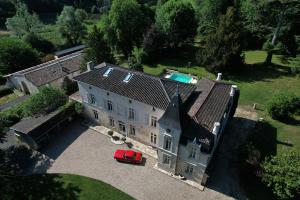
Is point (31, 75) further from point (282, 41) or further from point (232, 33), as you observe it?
point (282, 41)

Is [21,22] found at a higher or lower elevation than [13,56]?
higher

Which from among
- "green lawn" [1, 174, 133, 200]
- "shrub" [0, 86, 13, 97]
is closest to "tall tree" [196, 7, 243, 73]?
"green lawn" [1, 174, 133, 200]

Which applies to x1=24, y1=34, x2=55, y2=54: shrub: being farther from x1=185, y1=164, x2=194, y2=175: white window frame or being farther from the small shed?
x1=185, y1=164, x2=194, y2=175: white window frame

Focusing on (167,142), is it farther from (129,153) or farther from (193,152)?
(129,153)

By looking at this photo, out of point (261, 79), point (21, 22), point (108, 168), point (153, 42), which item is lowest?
point (108, 168)

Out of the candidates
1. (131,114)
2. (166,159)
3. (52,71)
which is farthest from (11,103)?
(166,159)

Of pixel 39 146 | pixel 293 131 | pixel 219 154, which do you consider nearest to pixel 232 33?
pixel 293 131
